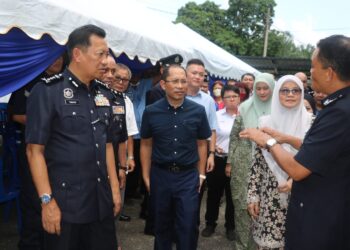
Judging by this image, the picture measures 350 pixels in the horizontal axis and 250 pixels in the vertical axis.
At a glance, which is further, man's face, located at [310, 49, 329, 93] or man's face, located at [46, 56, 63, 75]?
man's face, located at [46, 56, 63, 75]

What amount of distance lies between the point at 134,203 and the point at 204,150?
2625mm

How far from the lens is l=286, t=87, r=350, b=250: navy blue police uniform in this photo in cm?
180

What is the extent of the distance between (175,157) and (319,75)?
1.56 metres

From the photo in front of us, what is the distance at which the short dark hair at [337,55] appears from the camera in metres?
1.82

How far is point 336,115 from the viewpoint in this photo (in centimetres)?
181

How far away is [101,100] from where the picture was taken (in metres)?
2.41

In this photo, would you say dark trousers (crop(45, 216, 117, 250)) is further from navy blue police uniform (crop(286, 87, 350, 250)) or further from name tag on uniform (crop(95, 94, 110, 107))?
navy blue police uniform (crop(286, 87, 350, 250))

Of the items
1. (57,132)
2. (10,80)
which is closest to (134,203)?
(10,80)

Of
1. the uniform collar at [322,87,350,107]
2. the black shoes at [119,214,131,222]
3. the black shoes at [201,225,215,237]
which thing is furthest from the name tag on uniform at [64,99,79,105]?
the black shoes at [119,214,131,222]

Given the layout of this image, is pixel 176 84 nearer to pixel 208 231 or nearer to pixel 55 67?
pixel 55 67

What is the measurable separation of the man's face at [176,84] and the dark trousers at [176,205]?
2.24 ft

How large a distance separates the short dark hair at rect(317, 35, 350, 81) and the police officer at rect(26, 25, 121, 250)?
1.30m

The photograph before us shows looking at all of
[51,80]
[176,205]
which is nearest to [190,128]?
[176,205]

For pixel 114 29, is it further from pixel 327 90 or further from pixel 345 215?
pixel 345 215
